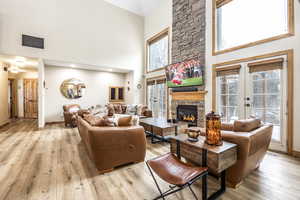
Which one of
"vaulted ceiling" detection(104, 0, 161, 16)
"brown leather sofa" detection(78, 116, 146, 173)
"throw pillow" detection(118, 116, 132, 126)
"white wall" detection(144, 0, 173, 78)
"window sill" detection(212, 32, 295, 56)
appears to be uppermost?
"vaulted ceiling" detection(104, 0, 161, 16)

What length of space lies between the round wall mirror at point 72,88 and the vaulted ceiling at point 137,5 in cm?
409

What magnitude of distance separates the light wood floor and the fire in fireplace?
7.30ft

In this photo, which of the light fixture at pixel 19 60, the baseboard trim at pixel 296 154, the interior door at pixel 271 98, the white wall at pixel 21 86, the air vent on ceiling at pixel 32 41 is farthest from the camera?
the white wall at pixel 21 86

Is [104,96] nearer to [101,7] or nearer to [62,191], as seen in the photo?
[101,7]

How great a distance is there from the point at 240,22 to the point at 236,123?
11.2ft

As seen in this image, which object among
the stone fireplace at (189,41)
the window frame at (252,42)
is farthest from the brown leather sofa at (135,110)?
the window frame at (252,42)

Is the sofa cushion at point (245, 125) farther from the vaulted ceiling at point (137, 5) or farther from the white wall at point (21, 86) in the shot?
the white wall at point (21, 86)

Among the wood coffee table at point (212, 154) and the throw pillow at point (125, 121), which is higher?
the throw pillow at point (125, 121)

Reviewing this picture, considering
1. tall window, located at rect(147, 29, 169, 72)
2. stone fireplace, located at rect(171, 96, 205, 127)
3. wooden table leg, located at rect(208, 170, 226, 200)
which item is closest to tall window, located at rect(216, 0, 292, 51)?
stone fireplace, located at rect(171, 96, 205, 127)

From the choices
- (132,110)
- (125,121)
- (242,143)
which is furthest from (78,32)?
(242,143)

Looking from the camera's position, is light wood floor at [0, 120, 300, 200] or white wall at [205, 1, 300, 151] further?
white wall at [205, 1, 300, 151]

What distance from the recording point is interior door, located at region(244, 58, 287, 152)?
2.93m

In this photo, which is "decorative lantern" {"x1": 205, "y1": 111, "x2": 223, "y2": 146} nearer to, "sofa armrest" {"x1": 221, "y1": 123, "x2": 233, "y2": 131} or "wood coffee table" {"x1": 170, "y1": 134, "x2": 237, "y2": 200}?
"wood coffee table" {"x1": 170, "y1": 134, "x2": 237, "y2": 200}

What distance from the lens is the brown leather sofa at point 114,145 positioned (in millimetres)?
2057
